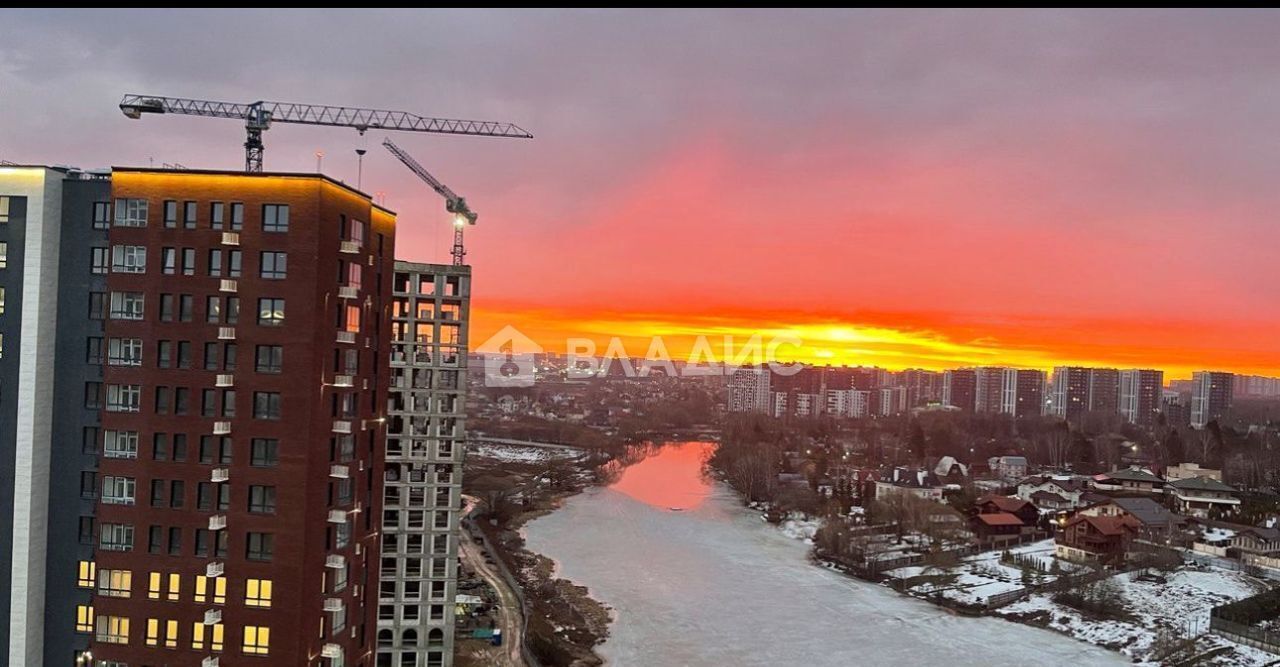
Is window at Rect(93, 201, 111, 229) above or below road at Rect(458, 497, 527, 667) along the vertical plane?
above

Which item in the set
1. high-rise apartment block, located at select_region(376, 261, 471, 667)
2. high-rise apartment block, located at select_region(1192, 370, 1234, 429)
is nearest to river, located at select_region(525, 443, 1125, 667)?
high-rise apartment block, located at select_region(376, 261, 471, 667)

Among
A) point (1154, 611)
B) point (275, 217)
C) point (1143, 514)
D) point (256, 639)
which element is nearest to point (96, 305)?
point (275, 217)

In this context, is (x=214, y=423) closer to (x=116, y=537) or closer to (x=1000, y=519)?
(x=116, y=537)

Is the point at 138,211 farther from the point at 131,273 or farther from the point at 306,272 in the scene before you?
the point at 306,272

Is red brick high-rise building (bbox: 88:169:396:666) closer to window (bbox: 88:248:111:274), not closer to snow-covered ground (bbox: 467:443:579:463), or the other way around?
window (bbox: 88:248:111:274)

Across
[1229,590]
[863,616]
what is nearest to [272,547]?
[863,616]

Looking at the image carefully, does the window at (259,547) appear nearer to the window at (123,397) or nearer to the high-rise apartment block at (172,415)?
the high-rise apartment block at (172,415)

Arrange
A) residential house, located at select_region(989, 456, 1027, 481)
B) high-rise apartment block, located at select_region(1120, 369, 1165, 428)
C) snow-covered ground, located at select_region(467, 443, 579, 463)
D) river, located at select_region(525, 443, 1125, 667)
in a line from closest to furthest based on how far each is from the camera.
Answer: river, located at select_region(525, 443, 1125, 667) < residential house, located at select_region(989, 456, 1027, 481) < snow-covered ground, located at select_region(467, 443, 579, 463) < high-rise apartment block, located at select_region(1120, 369, 1165, 428)
